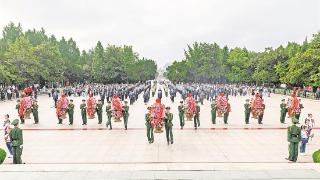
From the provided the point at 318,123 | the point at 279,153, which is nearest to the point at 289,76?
the point at 318,123

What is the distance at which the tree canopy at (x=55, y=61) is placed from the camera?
204 ft

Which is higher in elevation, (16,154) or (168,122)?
(168,122)

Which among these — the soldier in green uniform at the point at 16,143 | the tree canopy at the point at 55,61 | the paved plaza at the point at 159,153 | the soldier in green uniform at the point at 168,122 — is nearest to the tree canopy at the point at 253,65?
the tree canopy at the point at 55,61

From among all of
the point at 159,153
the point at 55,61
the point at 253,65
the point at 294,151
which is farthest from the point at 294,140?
the point at 253,65

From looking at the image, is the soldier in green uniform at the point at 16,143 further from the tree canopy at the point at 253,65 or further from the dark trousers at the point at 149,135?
the tree canopy at the point at 253,65

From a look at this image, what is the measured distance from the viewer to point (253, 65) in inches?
3292

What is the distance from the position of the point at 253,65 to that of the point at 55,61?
125 feet

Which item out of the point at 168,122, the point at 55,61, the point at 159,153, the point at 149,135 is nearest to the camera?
the point at 159,153

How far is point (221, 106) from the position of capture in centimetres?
2416

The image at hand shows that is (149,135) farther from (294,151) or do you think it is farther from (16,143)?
(294,151)

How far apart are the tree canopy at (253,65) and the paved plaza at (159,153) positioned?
92.8ft

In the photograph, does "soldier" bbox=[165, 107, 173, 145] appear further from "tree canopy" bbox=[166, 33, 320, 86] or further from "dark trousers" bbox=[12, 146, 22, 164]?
"tree canopy" bbox=[166, 33, 320, 86]

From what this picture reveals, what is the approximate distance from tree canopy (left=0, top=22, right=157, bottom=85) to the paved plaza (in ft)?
115

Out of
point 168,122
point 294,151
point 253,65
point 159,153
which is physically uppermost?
point 253,65
